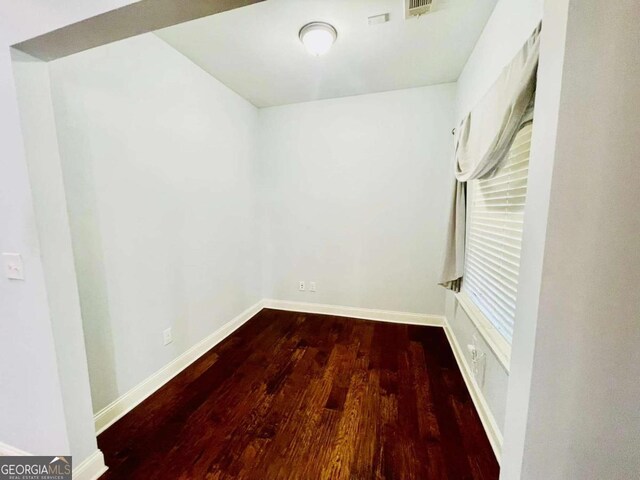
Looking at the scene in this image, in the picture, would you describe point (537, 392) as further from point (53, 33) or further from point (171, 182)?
point (171, 182)

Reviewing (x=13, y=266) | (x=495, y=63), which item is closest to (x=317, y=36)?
(x=495, y=63)

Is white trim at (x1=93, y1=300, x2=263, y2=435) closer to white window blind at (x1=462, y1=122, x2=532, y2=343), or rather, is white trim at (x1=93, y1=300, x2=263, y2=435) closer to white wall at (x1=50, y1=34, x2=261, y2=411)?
white wall at (x1=50, y1=34, x2=261, y2=411)

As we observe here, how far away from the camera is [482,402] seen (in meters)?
1.62

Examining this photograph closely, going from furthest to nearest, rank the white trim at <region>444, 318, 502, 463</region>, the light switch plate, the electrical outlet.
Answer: the electrical outlet
the white trim at <region>444, 318, 502, 463</region>
the light switch plate

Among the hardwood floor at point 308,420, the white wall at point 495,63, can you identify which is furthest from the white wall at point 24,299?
the white wall at point 495,63

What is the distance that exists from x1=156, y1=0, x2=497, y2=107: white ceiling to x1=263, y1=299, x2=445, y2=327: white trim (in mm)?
2458

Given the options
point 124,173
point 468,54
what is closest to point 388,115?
point 468,54

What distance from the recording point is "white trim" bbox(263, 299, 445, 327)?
288 cm

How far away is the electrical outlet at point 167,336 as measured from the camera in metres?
1.97

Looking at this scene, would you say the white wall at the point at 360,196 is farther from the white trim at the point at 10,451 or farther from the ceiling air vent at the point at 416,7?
the white trim at the point at 10,451

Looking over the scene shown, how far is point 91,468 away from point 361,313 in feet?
8.06

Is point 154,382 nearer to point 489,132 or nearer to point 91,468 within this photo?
point 91,468

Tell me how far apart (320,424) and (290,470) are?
0.32 metres

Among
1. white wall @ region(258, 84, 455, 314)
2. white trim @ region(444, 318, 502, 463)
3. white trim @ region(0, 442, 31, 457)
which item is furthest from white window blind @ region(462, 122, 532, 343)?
white trim @ region(0, 442, 31, 457)
